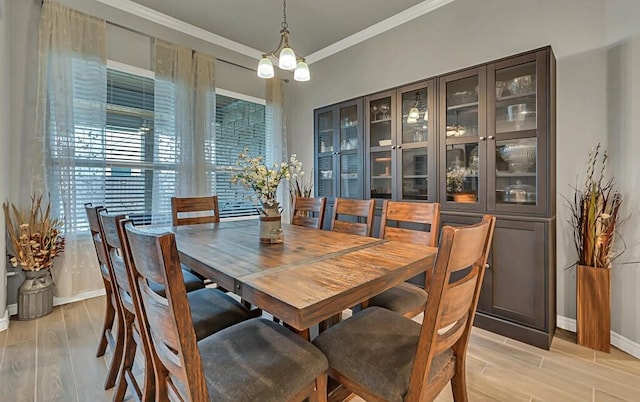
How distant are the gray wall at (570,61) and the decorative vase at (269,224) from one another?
2233mm

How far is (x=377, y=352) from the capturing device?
112 centimetres

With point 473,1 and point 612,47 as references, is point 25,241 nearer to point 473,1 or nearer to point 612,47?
point 473,1

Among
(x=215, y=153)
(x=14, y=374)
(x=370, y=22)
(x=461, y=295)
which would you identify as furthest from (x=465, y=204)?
(x=14, y=374)

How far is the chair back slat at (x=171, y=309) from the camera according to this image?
77 centimetres

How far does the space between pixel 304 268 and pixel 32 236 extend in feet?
8.72

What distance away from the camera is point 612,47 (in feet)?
6.89

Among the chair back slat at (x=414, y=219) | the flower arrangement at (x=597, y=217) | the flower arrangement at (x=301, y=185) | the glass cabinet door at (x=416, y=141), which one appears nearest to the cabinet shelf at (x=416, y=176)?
the glass cabinet door at (x=416, y=141)

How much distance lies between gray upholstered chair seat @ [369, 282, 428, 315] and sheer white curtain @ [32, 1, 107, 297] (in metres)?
2.87

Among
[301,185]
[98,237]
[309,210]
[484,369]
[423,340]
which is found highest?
[301,185]

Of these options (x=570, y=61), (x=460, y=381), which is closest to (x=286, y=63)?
(x=460, y=381)

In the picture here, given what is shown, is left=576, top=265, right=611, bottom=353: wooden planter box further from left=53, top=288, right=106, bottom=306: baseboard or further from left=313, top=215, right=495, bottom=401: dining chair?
left=53, top=288, right=106, bottom=306: baseboard

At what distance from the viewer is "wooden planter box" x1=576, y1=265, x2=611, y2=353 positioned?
198 cm

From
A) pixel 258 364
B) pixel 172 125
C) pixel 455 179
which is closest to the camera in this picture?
pixel 258 364

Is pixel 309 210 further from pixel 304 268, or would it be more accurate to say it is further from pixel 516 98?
pixel 516 98
